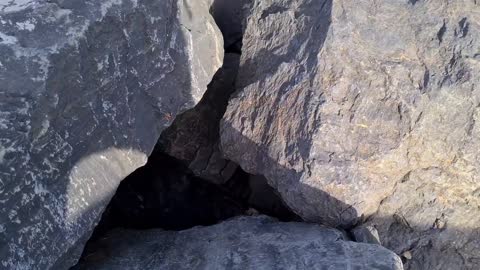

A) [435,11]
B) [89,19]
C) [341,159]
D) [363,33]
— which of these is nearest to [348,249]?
[341,159]

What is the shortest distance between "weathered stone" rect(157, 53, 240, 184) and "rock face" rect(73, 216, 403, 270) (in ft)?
1.08

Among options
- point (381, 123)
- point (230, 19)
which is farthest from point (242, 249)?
point (230, 19)

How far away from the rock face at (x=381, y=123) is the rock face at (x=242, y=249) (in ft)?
0.44

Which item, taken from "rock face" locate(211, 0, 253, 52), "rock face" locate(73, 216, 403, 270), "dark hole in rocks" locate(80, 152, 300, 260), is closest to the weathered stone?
"dark hole in rocks" locate(80, 152, 300, 260)

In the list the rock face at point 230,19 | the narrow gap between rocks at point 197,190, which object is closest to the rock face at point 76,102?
the narrow gap between rocks at point 197,190

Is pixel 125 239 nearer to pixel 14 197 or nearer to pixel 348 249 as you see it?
pixel 14 197

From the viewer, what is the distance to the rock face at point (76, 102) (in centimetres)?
142

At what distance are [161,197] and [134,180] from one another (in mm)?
130

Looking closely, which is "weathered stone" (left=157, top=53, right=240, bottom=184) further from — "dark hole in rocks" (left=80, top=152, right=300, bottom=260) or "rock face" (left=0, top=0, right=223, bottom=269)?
"rock face" (left=0, top=0, right=223, bottom=269)

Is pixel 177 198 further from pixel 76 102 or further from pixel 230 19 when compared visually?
pixel 76 102

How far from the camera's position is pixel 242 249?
5.83 feet

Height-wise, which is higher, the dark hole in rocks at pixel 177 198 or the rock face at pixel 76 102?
the rock face at pixel 76 102

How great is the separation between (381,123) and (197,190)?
35.4 inches

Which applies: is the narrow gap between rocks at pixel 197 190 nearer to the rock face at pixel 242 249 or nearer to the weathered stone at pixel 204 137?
the weathered stone at pixel 204 137
